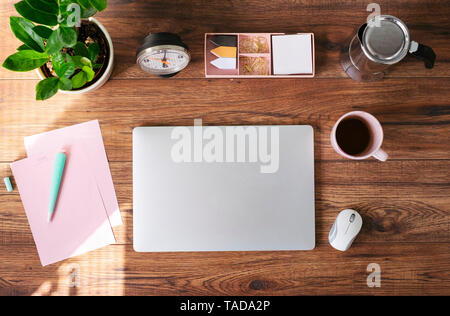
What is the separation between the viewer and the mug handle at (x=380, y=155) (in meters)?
0.79

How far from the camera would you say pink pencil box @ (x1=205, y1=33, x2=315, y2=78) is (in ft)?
2.77

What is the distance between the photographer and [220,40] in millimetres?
841

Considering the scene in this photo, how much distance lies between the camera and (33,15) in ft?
2.01

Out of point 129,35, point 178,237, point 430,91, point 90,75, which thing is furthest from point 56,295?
point 430,91

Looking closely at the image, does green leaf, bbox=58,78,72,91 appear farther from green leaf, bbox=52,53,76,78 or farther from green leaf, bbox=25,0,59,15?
green leaf, bbox=25,0,59,15

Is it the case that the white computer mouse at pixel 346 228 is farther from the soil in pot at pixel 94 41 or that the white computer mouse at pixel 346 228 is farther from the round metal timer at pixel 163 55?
the soil in pot at pixel 94 41

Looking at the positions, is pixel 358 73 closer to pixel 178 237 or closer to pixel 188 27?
pixel 188 27

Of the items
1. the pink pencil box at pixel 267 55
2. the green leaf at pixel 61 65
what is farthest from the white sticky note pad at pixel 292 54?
the green leaf at pixel 61 65

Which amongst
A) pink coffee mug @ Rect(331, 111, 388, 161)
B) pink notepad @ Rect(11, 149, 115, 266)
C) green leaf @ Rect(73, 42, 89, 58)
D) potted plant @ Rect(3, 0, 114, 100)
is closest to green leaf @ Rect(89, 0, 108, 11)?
potted plant @ Rect(3, 0, 114, 100)

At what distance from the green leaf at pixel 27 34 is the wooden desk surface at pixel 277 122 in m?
0.21

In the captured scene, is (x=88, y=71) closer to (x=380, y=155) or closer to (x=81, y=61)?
(x=81, y=61)

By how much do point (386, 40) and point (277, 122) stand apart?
1.03ft

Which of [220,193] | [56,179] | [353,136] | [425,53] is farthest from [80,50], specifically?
[425,53]

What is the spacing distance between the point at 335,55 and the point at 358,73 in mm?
82
